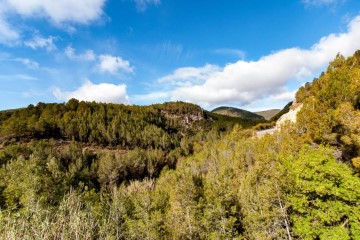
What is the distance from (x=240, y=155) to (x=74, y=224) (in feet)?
239

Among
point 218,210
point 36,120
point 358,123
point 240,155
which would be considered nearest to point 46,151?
point 36,120

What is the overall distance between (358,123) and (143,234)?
3789 cm

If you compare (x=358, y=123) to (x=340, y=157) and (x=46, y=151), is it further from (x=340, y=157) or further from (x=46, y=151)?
(x=46, y=151)

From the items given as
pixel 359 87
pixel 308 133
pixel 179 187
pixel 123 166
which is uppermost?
pixel 359 87


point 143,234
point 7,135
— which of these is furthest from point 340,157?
point 7,135

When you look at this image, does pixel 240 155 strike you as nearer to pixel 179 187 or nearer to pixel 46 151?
pixel 179 187

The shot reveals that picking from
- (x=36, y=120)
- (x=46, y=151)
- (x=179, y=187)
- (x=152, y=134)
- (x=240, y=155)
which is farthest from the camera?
(x=152, y=134)

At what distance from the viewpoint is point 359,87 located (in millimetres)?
38094

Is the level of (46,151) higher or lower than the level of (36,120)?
lower

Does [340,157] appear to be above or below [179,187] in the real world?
above

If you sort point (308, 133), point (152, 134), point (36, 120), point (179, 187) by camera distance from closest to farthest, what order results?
point (308, 133), point (179, 187), point (36, 120), point (152, 134)

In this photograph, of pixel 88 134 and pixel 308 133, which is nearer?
pixel 308 133

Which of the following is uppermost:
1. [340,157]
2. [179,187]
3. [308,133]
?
[308,133]

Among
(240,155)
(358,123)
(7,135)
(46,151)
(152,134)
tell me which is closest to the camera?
(358,123)
